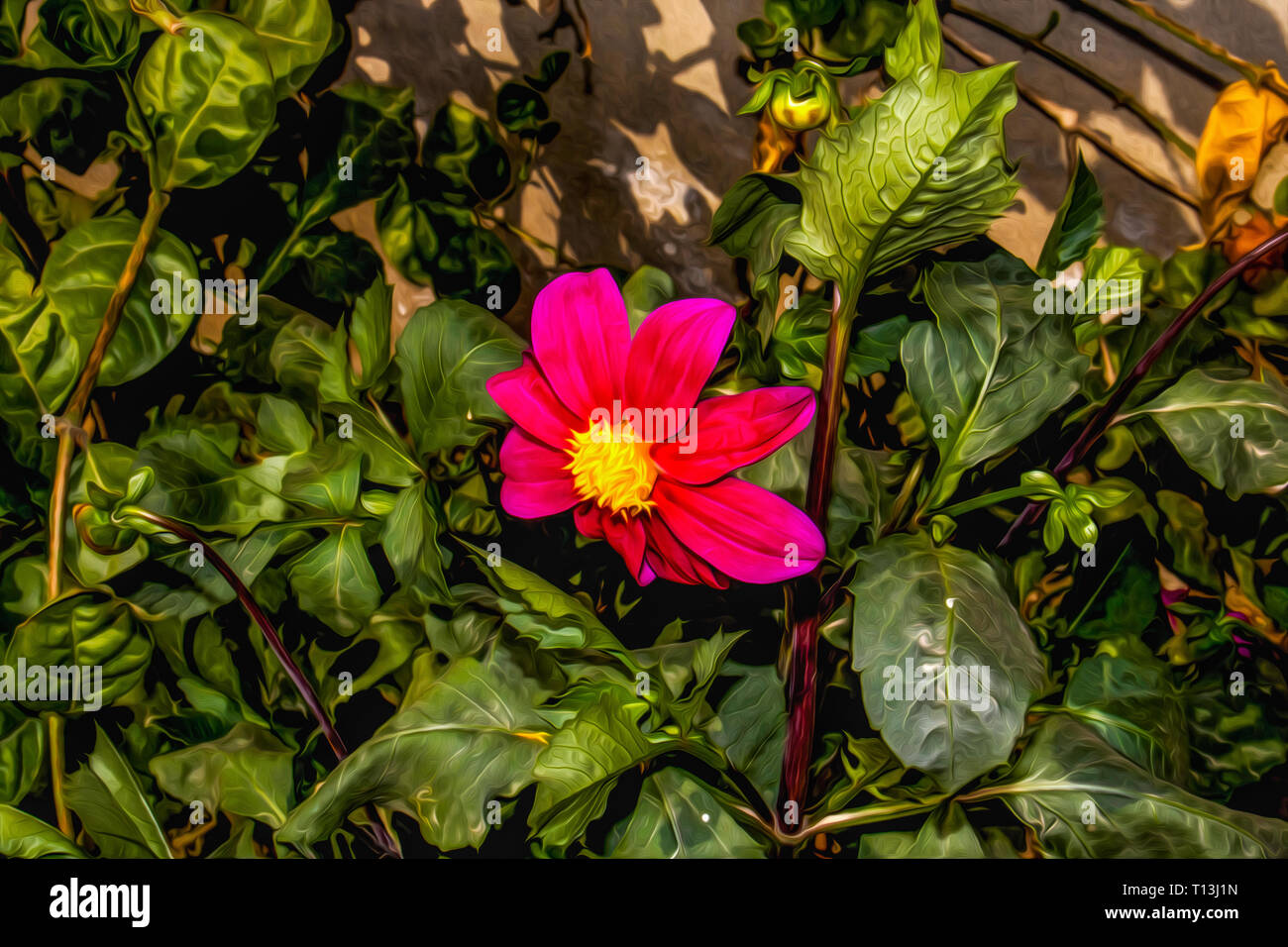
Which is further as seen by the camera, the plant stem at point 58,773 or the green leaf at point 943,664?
the plant stem at point 58,773

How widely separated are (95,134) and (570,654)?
0.42m

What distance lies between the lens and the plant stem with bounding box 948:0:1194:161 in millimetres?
516

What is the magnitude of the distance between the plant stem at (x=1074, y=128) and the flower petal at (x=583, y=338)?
24 centimetres

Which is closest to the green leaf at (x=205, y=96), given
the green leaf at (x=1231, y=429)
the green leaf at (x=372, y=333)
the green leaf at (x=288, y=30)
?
the green leaf at (x=288, y=30)

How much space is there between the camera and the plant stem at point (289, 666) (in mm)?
531

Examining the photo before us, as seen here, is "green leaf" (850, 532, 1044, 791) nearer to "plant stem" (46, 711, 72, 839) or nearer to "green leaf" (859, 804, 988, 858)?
"green leaf" (859, 804, 988, 858)

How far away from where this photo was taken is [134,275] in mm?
534

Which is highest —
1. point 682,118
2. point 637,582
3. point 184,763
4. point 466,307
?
point 682,118

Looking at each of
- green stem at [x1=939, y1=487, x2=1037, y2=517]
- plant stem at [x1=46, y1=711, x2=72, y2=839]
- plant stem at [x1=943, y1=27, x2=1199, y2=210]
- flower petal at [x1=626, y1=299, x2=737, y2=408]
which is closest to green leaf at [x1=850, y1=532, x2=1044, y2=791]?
green stem at [x1=939, y1=487, x2=1037, y2=517]

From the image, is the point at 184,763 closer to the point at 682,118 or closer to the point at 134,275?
the point at 134,275

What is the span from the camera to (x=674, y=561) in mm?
521

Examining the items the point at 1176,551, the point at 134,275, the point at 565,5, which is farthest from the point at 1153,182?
the point at 134,275

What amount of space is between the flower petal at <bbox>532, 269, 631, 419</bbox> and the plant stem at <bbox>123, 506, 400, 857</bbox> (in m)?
0.22

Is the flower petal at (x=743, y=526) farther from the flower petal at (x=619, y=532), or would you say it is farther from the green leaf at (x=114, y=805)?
the green leaf at (x=114, y=805)
